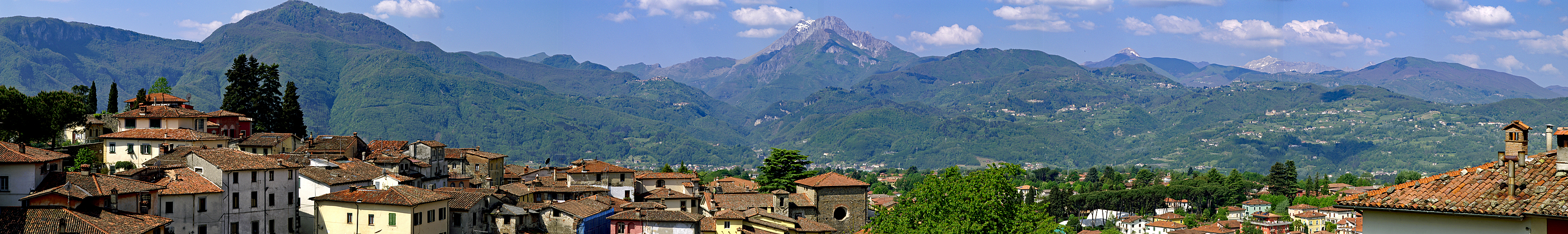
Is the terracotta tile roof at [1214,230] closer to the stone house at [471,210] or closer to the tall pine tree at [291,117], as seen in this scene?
the stone house at [471,210]

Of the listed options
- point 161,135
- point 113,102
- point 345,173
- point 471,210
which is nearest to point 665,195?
point 471,210

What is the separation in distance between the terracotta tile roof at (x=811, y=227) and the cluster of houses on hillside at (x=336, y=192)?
6.1 inches

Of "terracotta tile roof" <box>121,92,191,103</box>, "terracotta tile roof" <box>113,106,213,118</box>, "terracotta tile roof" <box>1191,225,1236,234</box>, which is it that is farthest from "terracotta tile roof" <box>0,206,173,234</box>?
"terracotta tile roof" <box>1191,225,1236,234</box>

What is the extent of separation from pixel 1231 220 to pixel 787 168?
86487 millimetres

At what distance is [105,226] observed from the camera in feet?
115

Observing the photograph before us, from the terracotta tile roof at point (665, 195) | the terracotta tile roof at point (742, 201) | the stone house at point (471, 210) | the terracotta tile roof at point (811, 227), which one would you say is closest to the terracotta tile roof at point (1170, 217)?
the terracotta tile roof at point (665, 195)

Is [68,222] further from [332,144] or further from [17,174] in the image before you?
[332,144]

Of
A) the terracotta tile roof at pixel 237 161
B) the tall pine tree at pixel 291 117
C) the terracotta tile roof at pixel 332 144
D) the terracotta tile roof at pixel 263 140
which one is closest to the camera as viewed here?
the terracotta tile roof at pixel 237 161

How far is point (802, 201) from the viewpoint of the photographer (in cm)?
6550

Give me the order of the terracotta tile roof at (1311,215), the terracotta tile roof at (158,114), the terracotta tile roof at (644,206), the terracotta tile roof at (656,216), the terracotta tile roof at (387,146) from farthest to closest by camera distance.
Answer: the terracotta tile roof at (1311,215) → the terracotta tile roof at (387,146) → the terracotta tile roof at (158,114) → the terracotta tile roof at (644,206) → the terracotta tile roof at (656,216)

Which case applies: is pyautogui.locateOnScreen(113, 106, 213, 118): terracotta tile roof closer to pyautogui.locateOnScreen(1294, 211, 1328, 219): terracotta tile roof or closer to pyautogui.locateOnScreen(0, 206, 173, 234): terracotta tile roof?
pyautogui.locateOnScreen(0, 206, 173, 234): terracotta tile roof

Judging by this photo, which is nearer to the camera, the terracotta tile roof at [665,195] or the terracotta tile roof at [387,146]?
the terracotta tile roof at [665,195]

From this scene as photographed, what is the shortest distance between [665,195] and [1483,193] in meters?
56.7

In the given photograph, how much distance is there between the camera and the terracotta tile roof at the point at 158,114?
6097 cm
